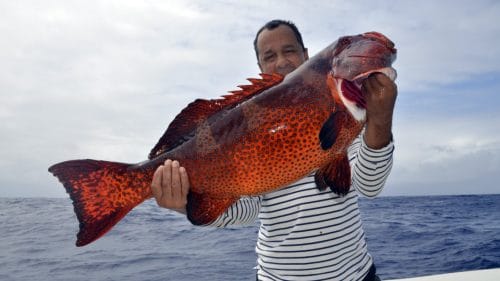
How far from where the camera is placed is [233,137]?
8.52 ft

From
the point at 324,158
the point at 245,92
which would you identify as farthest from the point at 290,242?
the point at 245,92

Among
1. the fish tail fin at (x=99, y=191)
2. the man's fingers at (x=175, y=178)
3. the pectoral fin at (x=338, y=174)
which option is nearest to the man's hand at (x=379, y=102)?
the pectoral fin at (x=338, y=174)

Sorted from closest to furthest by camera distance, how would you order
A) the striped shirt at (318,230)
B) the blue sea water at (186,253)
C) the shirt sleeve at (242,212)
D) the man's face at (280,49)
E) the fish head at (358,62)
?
1. the fish head at (358,62)
2. the striped shirt at (318,230)
3. the shirt sleeve at (242,212)
4. the man's face at (280,49)
5. the blue sea water at (186,253)

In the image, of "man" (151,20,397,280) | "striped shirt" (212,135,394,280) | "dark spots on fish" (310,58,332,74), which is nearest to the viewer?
"dark spots on fish" (310,58,332,74)

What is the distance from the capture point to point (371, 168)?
9.67 feet

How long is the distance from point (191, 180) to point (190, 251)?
11725 mm

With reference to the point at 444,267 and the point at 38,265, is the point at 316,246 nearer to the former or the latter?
the point at 444,267

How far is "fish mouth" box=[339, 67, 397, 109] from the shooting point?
7.88 feet

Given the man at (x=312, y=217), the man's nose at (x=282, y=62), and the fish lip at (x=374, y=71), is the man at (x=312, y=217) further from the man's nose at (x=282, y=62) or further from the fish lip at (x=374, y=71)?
the man's nose at (x=282, y=62)

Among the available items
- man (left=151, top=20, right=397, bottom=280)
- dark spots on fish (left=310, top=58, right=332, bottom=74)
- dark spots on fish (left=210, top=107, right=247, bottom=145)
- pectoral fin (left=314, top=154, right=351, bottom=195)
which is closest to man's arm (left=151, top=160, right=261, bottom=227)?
man (left=151, top=20, right=397, bottom=280)

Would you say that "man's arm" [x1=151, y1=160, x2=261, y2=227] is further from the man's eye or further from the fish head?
the man's eye

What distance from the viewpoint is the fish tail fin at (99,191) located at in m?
2.74

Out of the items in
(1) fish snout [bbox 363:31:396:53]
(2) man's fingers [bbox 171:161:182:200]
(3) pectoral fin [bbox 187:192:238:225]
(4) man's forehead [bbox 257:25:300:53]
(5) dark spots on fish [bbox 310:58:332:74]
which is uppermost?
(4) man's forehead [bbox 257:25:300:53]

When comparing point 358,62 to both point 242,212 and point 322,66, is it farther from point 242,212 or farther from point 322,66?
point 242,212
